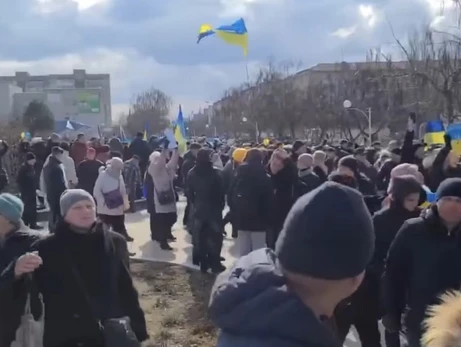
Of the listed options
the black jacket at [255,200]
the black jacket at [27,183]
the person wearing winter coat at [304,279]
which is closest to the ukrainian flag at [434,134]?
the black jacket at [255,200]

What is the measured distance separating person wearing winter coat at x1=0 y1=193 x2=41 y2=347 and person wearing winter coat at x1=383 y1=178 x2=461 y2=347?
8.33 ft

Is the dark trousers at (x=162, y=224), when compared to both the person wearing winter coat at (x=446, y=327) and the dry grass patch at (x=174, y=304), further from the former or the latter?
the person wearing winter coat at (x=446, y=327)

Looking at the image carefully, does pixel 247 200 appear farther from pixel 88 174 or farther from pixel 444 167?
pixel 88 174

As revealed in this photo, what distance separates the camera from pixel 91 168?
1377 centimetres

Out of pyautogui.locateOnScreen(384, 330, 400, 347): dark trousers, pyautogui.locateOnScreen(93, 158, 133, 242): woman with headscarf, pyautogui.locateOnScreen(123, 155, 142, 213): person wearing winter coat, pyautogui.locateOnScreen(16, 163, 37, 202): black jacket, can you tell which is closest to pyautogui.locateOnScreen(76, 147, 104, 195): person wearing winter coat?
pyautogui.locateOnScreen(16, 163, 37, 202): black jacket

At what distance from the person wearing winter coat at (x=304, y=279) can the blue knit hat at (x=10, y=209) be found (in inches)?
144

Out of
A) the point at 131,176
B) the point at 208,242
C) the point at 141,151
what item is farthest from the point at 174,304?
the point at 141,151

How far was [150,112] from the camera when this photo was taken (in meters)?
72.4

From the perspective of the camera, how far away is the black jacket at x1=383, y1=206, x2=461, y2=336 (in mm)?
4814

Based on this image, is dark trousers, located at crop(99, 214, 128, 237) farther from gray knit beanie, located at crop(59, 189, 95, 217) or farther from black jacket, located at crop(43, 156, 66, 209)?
gray knit beanie, located at crop(59, 189, 95, 217)

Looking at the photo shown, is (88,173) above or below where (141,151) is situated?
below

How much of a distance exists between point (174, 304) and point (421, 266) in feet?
16.1

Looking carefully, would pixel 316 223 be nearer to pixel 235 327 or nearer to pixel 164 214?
pixel 235 327

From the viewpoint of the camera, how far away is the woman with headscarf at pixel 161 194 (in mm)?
12875
